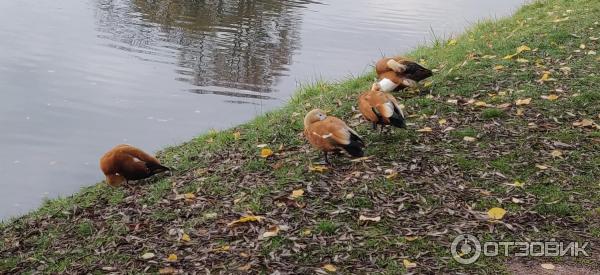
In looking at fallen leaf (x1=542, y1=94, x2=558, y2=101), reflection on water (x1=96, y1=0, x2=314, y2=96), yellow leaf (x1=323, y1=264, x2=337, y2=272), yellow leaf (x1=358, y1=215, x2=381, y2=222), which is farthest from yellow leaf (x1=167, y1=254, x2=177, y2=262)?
reflection on water (x1=96, y1=0, x2=314, y2=96)

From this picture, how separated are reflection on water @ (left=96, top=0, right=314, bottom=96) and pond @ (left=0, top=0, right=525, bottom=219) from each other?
5cm

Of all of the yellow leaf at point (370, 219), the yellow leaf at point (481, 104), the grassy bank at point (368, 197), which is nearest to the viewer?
the grassy bank at point (368, 197)

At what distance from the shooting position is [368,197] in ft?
Answer: 18.9

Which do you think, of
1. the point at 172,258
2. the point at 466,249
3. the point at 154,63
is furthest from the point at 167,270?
the point at 154,63

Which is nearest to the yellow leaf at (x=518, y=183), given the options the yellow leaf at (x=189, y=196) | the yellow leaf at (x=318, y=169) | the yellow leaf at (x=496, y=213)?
the yellow leaf at (x=496, y=213)

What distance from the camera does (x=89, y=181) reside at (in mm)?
9516

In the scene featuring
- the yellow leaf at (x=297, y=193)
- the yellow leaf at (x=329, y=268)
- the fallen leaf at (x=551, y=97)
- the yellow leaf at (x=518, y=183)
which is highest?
the fallen leaf at (x=551, y=97)

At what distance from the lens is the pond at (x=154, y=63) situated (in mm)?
10766

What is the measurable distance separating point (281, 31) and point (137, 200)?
48.0 feet

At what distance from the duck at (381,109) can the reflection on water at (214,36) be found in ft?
24.2

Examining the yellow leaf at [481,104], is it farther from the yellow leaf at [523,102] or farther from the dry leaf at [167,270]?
the dry leaf at [167,270]

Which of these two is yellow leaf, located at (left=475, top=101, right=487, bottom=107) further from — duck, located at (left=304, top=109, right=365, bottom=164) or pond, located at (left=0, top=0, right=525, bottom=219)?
pond, located at (left=0, top=0, right=525, bottom=219)

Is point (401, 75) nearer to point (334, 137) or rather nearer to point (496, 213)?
point (334, 137)

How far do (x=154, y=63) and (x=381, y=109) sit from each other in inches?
417
